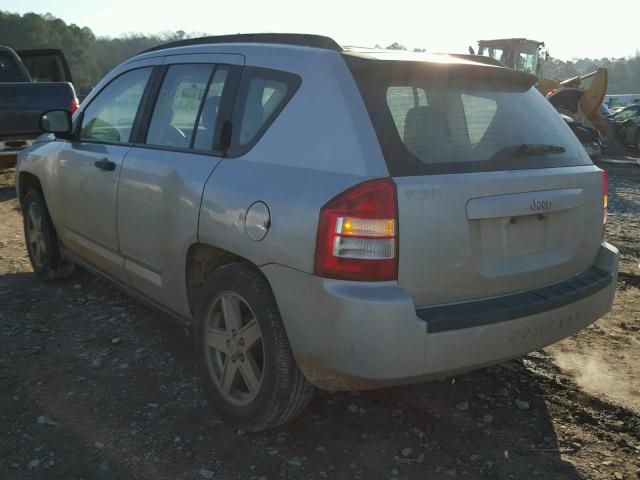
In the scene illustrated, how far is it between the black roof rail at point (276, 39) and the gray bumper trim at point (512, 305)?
1.21 meters

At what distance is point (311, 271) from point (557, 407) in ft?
5.64

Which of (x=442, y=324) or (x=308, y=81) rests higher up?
(x=308, y=81)

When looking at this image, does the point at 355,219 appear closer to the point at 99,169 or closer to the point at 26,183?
the point at 99,169

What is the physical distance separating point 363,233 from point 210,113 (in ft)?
4.04

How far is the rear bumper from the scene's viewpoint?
2381mm

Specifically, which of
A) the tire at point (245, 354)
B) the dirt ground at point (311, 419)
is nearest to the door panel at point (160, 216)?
the tire at point (245, 354)

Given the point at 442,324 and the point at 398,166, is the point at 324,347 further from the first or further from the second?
the point at 398,166

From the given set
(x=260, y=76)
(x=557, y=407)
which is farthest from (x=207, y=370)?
(x=557, y=407)

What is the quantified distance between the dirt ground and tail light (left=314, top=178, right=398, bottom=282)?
0.95m

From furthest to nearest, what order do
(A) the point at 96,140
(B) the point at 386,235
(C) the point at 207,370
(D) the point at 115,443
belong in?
(A) the point at 96,140, (C) the point at 207,370, (D) the point at 115,443, (B) the point at 386,235

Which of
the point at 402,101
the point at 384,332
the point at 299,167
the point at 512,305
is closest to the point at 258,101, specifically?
the point at 299,167

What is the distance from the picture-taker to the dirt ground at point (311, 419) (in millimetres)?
2805

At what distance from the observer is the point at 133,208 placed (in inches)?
140

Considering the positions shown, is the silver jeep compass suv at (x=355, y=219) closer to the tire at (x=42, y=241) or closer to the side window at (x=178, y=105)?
the side window at (x=178, y=105)
